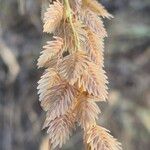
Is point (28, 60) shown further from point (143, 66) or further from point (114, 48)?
point (143, 66)

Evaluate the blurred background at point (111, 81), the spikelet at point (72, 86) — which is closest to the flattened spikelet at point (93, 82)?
the spikelet at point (72, 86)

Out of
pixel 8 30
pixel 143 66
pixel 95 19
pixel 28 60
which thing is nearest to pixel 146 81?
pixel 143 66

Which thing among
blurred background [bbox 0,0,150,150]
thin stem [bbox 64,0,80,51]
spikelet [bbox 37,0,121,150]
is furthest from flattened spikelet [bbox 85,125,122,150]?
blurred background [bbox 0,0,150,150]

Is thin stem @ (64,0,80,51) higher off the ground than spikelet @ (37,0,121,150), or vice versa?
thin stem @ (64,0,80,51)

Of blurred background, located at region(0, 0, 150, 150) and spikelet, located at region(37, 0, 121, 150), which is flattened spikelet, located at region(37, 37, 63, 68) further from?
blurred background, located at region(0, 0, 150, 150)

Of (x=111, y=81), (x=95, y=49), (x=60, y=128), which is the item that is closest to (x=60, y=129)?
(x=60, y=128)

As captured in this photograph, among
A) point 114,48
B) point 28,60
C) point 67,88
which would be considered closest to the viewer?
point 67,88
